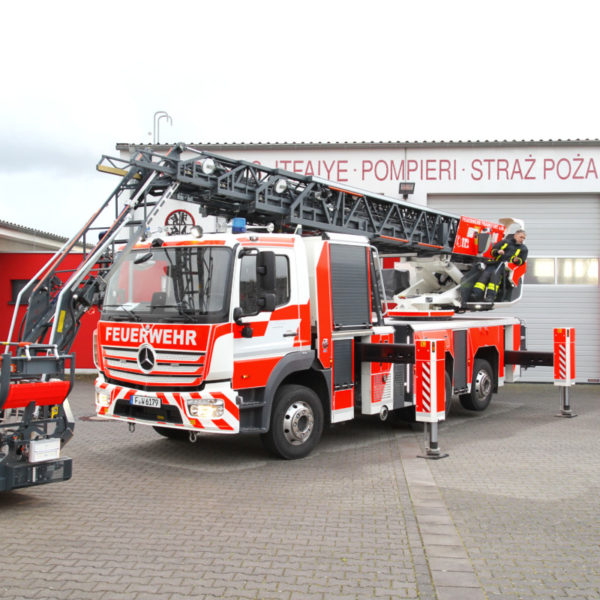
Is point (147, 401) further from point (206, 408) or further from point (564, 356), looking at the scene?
point (564, 356)

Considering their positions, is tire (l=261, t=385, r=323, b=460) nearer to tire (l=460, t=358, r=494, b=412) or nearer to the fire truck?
the fire truck

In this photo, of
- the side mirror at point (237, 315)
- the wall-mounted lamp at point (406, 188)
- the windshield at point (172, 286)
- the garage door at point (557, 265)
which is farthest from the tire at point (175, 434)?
the garage door at point (557, 265)

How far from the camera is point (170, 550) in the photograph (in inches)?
200

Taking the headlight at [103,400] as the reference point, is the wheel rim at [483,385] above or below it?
below

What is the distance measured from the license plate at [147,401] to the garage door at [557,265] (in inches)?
457

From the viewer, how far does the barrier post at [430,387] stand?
845cm

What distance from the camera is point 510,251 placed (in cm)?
1303

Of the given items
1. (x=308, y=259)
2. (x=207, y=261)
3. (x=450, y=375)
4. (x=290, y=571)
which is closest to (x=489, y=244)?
(x=450, y=375)

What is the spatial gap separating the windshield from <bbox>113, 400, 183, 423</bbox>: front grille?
3.20ft

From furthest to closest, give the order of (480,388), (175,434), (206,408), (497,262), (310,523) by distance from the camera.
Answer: (497,262)
(480,388)
(175,434)
(206,408)
(310,523)

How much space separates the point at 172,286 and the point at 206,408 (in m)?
1.43

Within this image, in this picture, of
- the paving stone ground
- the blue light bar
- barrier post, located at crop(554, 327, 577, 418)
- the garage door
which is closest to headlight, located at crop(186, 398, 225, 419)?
the paving stone ground

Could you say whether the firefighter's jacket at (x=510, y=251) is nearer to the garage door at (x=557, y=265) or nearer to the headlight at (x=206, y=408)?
the garage door at (x=557, y=265)

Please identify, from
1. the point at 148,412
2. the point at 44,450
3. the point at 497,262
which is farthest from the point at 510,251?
the point at 44,450
